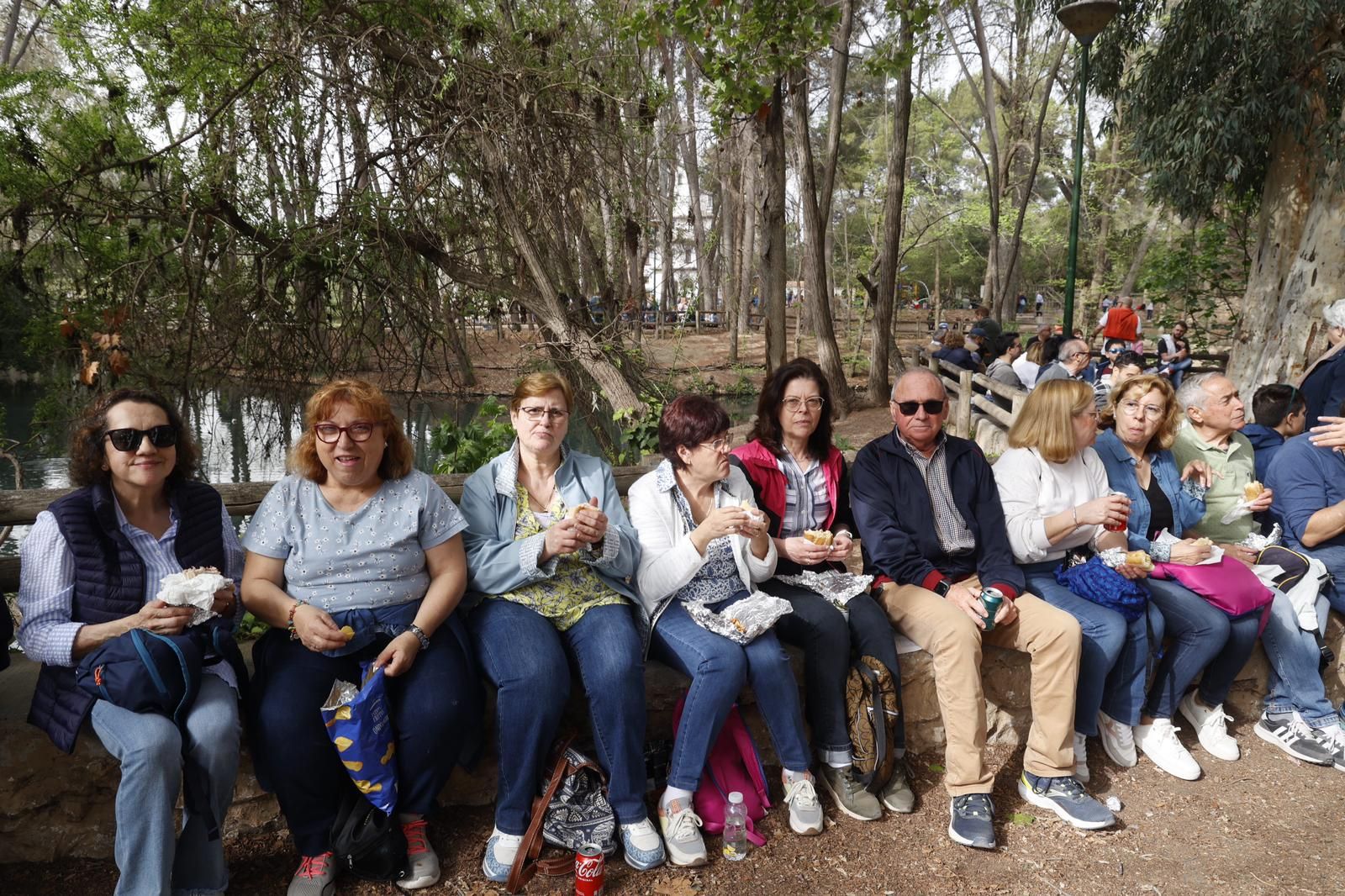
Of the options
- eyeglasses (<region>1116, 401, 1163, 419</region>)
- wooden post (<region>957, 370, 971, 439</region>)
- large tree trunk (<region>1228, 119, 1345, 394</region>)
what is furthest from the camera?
wooden post (<region>957, 370, 971, 439</region>)

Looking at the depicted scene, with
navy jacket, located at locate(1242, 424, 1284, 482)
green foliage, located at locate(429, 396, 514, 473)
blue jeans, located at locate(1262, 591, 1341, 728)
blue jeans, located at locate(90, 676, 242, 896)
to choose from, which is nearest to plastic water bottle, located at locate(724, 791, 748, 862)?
blue jeans, located at locate(90, 676, 242, 896)

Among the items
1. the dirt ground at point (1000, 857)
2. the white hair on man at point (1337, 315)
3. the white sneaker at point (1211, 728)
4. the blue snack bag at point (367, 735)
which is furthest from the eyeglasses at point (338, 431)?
the white hair on man at point (1337, 315)

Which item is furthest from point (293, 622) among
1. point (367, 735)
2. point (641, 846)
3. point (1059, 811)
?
point (1059, 811)

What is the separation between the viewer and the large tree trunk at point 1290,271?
25.4 ft

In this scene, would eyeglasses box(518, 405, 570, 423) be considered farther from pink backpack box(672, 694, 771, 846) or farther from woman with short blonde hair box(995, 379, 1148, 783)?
woman with short blonde hair box(995, 379, 1148, 783)

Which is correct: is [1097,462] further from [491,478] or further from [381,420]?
[381,420]

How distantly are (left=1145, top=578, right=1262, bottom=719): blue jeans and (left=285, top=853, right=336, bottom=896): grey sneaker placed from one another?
3.01m

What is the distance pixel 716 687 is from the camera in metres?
2.67

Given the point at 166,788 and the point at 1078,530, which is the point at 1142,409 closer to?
the point at 1078,530

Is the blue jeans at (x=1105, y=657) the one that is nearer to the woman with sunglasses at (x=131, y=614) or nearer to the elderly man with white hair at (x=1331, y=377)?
the elderly man with white hair at (x=1331, y=377)

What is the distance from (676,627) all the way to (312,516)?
1.21 metres

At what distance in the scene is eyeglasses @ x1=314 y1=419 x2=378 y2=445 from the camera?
101 inches

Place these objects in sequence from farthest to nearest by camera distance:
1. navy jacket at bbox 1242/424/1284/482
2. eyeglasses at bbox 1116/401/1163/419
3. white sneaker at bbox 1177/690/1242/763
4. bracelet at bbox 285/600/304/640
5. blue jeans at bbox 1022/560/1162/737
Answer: navy jacket at bbox 1242/424/1284/482 < eyeglasses at bbox 1116/401/1163/419 < white sneaker at bbox 1177/690/1242/763 < blue jeans at bbox 1022/560/1162/737 < bracelet at bbox 285/600/304/640

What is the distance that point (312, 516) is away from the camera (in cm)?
259
